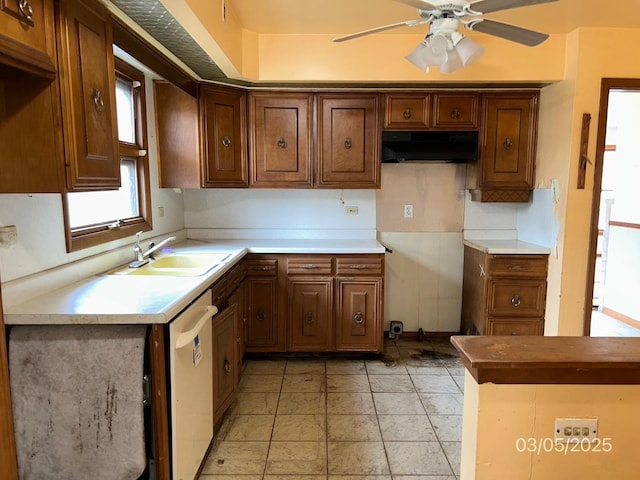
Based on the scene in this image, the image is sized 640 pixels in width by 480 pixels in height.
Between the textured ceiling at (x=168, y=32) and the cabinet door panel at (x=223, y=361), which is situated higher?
the textured ceiling at (x=168, y=32)

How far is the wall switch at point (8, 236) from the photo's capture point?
1.51 metres

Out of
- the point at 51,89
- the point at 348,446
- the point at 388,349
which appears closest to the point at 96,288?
the point at 51,89

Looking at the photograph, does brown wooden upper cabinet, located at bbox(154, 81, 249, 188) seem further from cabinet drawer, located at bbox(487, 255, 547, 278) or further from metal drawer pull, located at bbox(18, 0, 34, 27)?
cabinet drawer, located at bbox(487, 255, 547, 278)

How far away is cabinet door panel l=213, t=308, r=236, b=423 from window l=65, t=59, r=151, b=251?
30.5 inches

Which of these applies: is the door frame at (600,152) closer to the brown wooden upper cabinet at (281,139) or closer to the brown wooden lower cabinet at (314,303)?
the brown wooden lower cabinet at (314,303)

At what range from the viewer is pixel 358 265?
3127 mm

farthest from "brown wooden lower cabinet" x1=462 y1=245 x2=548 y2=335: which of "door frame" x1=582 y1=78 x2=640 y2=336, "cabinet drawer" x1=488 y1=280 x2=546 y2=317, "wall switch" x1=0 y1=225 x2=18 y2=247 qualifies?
"wall switch" x1=0 y1=225 x2=18 y2=247

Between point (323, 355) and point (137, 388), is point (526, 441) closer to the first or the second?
point (137, 388)

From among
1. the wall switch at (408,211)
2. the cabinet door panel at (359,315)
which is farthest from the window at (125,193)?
the wall switch at (408,211)

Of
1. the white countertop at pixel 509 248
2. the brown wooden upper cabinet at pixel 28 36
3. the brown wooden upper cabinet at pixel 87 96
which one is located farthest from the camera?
the white countertop at pixel 509 248

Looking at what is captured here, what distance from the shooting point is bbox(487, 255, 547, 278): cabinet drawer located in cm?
311

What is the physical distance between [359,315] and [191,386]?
1.67 m
